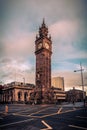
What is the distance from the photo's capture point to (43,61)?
67062 millimetres

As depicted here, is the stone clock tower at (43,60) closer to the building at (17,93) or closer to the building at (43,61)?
the building at (43,61)

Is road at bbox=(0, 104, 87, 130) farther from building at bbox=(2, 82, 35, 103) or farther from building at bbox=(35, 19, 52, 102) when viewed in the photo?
building at bbox=(2, 82, 35, 103)

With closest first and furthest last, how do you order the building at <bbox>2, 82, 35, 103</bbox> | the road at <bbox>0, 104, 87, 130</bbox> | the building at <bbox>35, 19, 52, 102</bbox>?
the road at <bbox>0, 104, 87, 130</bbox> < the building at <bbox>35, 19, 52, 102</bbox> < the building at <bbox>2, 82, 35, 103</bbox>

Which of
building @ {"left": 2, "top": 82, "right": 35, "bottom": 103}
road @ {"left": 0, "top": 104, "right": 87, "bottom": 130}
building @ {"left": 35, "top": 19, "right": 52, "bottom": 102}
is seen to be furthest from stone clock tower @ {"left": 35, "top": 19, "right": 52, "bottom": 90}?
road @ {"left": 0, "top": 104, "right": 87, "bottom": 130}

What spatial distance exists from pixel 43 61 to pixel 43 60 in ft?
1.49

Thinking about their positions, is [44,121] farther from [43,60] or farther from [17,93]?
[17,93]

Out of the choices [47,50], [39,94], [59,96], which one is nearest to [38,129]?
[39,94]

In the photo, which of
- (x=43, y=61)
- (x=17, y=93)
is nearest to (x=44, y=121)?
(x=43, y=61)

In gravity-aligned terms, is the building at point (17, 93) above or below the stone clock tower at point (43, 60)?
below

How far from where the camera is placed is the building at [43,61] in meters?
64.9

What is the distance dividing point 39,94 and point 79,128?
5259 cm

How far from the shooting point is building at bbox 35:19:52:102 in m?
64.9

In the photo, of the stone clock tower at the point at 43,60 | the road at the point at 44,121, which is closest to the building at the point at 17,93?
the stone clock tower at the point at 43,60

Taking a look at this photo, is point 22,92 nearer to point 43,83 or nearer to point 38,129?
point 43,83
